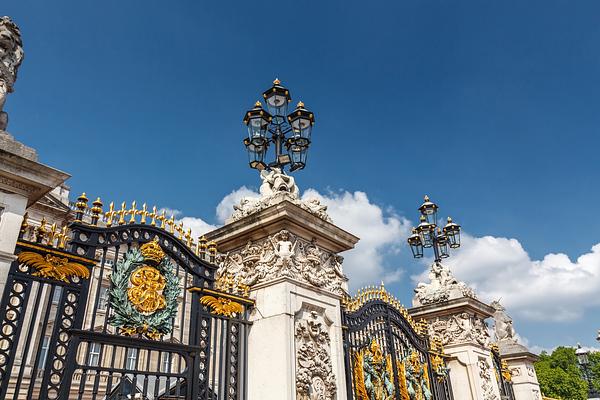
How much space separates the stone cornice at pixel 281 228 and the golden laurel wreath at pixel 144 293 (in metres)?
1.41

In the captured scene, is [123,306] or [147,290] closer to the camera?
[123,306]

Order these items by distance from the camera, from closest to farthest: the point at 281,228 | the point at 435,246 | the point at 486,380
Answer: the point at 281,228 < the point at 486,380 < the point at 435,246

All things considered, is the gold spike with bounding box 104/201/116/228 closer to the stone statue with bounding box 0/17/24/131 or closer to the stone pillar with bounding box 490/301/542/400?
the stone statue with bounding box 0/17/24/131

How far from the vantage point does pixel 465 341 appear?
36.7 feet

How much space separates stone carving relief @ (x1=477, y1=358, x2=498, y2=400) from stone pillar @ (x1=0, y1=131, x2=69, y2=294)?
10.0m

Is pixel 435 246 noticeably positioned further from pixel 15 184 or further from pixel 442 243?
pixel 15 184

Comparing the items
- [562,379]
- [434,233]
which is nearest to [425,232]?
[434,233]

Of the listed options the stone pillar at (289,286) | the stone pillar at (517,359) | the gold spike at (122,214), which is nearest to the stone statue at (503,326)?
the stone pillar at (517,359)

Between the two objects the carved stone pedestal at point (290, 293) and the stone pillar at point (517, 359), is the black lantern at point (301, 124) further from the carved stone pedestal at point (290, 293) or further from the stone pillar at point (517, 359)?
the stone pillar at point (517, 359)

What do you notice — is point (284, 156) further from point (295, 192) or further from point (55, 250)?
point (55, 250)

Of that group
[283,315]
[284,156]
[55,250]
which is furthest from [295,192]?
[55,250]

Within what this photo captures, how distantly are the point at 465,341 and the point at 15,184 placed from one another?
990 cm

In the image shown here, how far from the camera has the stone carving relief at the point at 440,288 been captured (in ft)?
38.4

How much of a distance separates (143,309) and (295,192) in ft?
9.74
